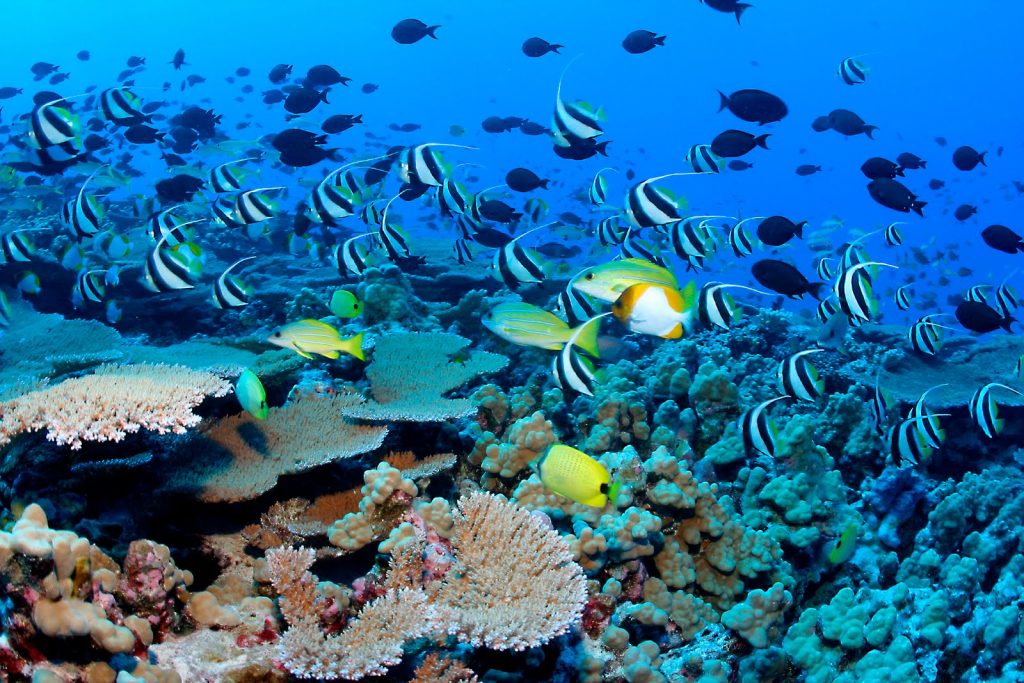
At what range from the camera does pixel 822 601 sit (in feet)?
13.8

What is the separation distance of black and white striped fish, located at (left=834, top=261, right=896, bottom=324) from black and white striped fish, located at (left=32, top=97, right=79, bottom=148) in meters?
6.85

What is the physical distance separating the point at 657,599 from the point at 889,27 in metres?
130

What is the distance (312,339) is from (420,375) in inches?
55.6

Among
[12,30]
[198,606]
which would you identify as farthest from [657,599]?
[12,30]

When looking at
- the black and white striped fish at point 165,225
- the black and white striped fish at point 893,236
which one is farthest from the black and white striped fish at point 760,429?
the black and white striped fish at point 165,225

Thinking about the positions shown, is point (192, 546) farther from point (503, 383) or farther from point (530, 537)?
point (503, 383)

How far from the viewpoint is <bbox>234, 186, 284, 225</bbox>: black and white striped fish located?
588 cm

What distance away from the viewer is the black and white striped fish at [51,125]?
5355mm

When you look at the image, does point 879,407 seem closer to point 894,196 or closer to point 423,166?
point 894,196

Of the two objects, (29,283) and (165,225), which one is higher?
(165,225)

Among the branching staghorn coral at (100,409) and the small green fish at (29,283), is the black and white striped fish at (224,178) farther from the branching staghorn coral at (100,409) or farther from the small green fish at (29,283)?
the branching staghorn coral at (100,409)

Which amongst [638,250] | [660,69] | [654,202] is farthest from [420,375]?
[660,69]

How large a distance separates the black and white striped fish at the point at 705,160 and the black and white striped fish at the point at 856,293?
6.41 feet

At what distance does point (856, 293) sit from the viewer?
4.78 m
